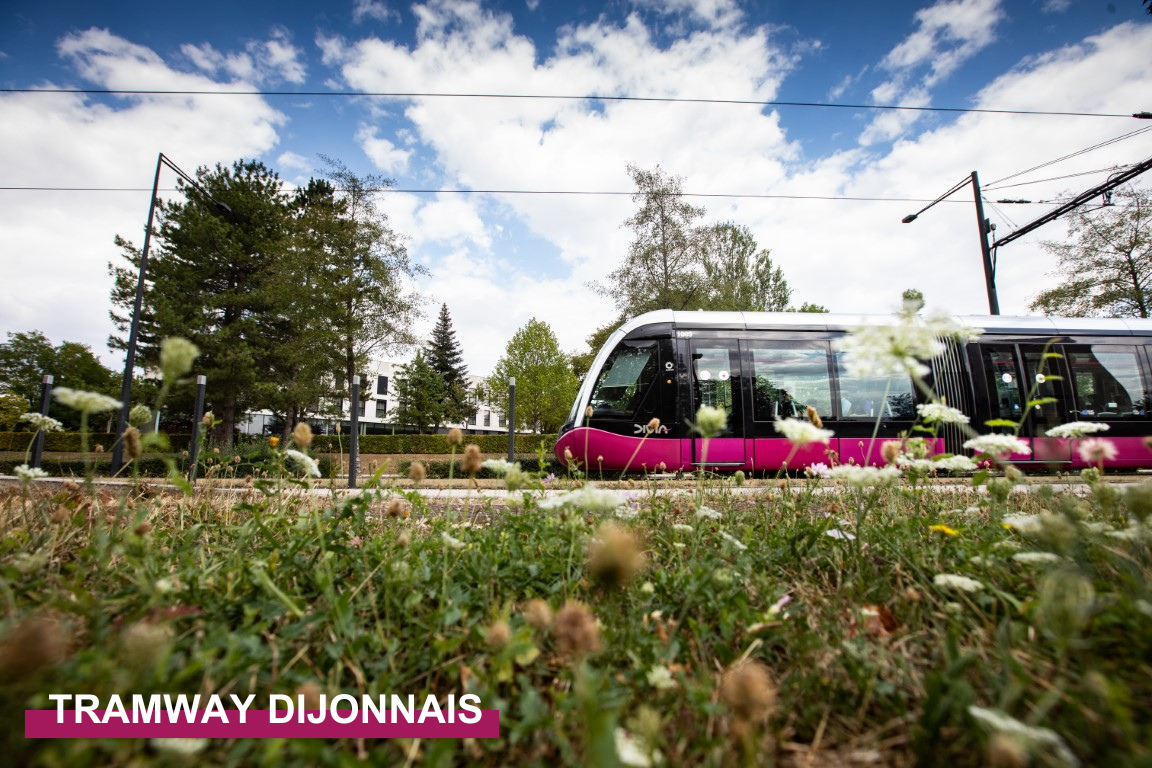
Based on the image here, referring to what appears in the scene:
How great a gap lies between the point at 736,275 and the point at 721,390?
65.2ft

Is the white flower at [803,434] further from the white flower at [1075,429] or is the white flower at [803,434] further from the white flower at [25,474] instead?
the white flower at [25,474]

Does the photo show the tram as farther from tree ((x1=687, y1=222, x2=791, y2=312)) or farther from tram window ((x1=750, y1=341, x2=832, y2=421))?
tree ((x1=687, y1=222, x2=791, y2=312))

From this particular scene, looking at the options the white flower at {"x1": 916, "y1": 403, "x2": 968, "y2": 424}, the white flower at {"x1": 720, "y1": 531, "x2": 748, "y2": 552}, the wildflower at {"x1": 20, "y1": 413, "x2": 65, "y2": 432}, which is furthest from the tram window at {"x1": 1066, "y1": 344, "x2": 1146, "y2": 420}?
the wildflower at {"x1": 20, "y1": 413, "x2": 65, "y2": 432}

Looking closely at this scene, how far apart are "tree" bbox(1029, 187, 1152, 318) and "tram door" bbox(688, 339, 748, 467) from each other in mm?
20907

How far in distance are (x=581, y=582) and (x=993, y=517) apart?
155cm

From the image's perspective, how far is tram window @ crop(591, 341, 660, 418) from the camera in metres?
7.91

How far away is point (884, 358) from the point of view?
1.24 meters

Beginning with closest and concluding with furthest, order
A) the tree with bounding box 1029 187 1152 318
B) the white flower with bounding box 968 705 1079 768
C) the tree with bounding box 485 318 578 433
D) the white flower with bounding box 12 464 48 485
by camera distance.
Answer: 1. the white flower with bounding box 968 705 1079 768
2. the white flower with bounding box 12 464 48 485
3. the tree with bounding box 1029 187 1152 318
4. the tree with bounding box 485 318 578 433

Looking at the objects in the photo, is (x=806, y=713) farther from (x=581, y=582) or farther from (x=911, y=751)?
(x=581, y=582)

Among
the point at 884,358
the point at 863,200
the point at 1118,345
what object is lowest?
the point at 884,358

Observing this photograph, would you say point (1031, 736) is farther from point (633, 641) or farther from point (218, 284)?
point (218, 284)

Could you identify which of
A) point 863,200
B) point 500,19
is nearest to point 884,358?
point 500,19

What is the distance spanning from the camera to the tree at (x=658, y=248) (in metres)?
20.1

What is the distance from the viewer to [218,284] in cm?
2112
